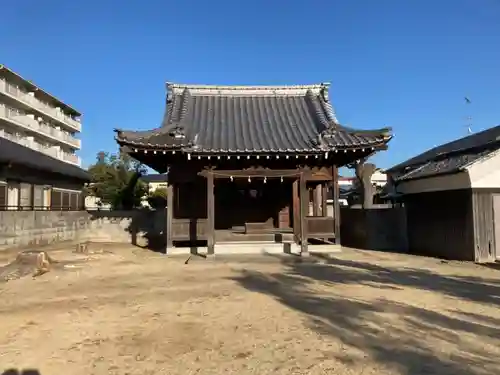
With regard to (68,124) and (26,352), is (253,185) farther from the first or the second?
(68,124)

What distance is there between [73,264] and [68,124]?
51.5m

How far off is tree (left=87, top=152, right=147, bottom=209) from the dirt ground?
57.7 ft

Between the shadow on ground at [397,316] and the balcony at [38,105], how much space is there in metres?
42.5

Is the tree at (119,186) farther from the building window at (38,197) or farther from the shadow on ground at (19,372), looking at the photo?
the shadow on ground at (19,372)

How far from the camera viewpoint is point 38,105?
4975cm

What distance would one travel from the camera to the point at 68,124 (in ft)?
192

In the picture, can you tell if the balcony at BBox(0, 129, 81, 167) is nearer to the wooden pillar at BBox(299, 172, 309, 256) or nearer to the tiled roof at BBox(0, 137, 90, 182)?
the tiled roof at BBox(0, 137, 90, 182)

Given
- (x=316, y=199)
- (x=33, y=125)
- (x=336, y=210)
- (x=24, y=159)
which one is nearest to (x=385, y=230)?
(x=316, y=199)

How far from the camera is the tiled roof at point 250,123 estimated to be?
556 inches

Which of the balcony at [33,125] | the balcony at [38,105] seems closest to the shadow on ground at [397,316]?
the balcony at [33,125]

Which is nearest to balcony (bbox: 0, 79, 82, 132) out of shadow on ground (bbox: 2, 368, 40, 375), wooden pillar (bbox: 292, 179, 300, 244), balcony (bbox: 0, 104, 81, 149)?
balcony (bbox: 0, 104, 81, 149)

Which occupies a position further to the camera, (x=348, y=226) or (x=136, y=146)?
(x=348, y=226)

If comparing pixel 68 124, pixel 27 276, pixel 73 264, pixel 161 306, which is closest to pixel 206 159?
pixel 73 264

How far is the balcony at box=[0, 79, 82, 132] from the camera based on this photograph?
43100mm
